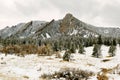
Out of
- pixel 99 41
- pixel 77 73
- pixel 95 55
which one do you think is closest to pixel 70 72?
pixel 77 73

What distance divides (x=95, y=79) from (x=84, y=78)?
1685mm

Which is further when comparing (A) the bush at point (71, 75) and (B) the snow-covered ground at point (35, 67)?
(B) the snow-covered ground at point (35, 67)

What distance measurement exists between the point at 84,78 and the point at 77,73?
45.9 inches

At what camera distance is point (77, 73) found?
34.7 metres

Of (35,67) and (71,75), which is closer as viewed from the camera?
(71,75)

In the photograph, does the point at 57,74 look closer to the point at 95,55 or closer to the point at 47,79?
the point at 47,79

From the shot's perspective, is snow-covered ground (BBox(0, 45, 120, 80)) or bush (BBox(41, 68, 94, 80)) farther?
snow-covered ground (BBox(0, 45, 120, 80))

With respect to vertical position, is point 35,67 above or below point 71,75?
above

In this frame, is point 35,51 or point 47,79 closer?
point 47,79

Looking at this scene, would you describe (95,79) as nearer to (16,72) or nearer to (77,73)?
(77,73)

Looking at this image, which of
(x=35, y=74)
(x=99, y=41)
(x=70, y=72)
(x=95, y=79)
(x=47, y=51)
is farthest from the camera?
(x=99, y=41)

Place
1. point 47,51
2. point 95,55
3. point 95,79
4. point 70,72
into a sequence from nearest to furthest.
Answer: point 95,79 → point 70,72 → point 95,55 → point 47,51

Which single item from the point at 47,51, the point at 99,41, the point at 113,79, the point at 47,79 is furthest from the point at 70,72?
the point at 99,41

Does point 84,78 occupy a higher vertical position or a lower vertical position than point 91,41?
lower
